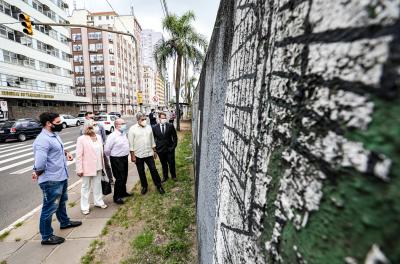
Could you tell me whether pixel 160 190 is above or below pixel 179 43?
below

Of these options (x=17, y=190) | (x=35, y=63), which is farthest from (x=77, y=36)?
(x=17, y=190)

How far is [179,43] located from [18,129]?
13.3 meters

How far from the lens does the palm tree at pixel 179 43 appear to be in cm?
1872

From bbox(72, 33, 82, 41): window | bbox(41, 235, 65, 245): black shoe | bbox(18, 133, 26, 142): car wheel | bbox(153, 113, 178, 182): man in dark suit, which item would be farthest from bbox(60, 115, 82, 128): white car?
bbox(72, 33, 82, 41): window

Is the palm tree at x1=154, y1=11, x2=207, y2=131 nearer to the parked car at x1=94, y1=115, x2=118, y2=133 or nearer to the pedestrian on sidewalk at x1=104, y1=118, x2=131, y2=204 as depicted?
the parked car at x1=94, y1=115, x2=118, y2=133

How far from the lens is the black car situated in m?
17.5

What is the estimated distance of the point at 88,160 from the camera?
4.73 m

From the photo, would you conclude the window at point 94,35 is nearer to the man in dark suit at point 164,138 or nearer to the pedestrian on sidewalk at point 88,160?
the man in dark suit at point 164,138

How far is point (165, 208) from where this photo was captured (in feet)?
17.0

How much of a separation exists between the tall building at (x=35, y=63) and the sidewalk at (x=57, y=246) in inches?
1017

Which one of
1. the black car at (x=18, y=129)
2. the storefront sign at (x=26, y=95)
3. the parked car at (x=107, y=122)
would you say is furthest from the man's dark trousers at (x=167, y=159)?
the storefront sign at (x=26, y=95)

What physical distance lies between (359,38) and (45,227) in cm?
479

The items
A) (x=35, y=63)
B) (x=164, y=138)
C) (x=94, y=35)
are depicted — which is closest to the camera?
(x=164, y=138)

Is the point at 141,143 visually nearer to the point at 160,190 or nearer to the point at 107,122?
the point at 160,190
